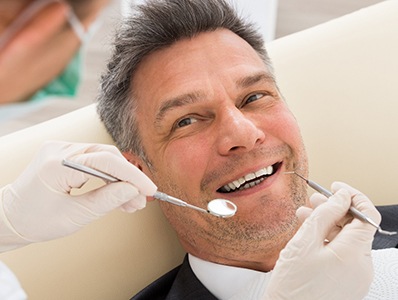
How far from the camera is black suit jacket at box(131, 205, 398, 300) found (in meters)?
1.64

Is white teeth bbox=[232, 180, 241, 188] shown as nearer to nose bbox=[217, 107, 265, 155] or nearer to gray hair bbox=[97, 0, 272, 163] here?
nose bbox=[217, 107, 265, 155]

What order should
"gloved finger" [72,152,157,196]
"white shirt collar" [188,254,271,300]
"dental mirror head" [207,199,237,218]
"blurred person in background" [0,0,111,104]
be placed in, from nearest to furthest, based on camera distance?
1. "blurred person in background" [0,0,111,104]
2. "gloved finger" [72,152,157,196]
3. "dental mirror head" [207,199,237,218]
4. "white shirt collar" [188,254,271,300]

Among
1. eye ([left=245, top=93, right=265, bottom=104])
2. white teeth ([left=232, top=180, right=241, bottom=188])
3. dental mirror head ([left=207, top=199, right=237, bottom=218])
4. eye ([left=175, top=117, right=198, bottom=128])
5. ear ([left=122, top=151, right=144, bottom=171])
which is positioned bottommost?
white teeth ([left=232, top=180, right=241, bottom=188])

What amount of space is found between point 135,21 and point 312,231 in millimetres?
746

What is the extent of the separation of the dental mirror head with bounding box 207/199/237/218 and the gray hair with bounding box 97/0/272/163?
0.93ft

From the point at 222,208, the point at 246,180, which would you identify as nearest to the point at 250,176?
the point at 246,180

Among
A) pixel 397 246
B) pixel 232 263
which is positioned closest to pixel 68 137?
pixel 232 263

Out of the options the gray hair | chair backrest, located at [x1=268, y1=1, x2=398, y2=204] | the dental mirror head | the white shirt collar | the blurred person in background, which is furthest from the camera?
chair backrest, located at [x1=268, y1=1, x2=398, y2=204]

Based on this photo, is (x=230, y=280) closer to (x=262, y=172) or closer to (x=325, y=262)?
(x=262, y=172)

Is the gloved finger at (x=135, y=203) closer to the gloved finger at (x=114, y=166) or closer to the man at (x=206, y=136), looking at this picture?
the gloved finger at (x=114, y=166)

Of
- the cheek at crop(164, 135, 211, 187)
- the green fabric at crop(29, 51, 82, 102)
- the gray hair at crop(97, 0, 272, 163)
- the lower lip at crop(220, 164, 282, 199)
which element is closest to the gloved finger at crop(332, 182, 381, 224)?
the lower lip at crop(220, 164, 282, 199)

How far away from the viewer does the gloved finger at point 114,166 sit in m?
1.33

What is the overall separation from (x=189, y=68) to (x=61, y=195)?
0.48 metres

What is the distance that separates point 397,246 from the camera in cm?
181
